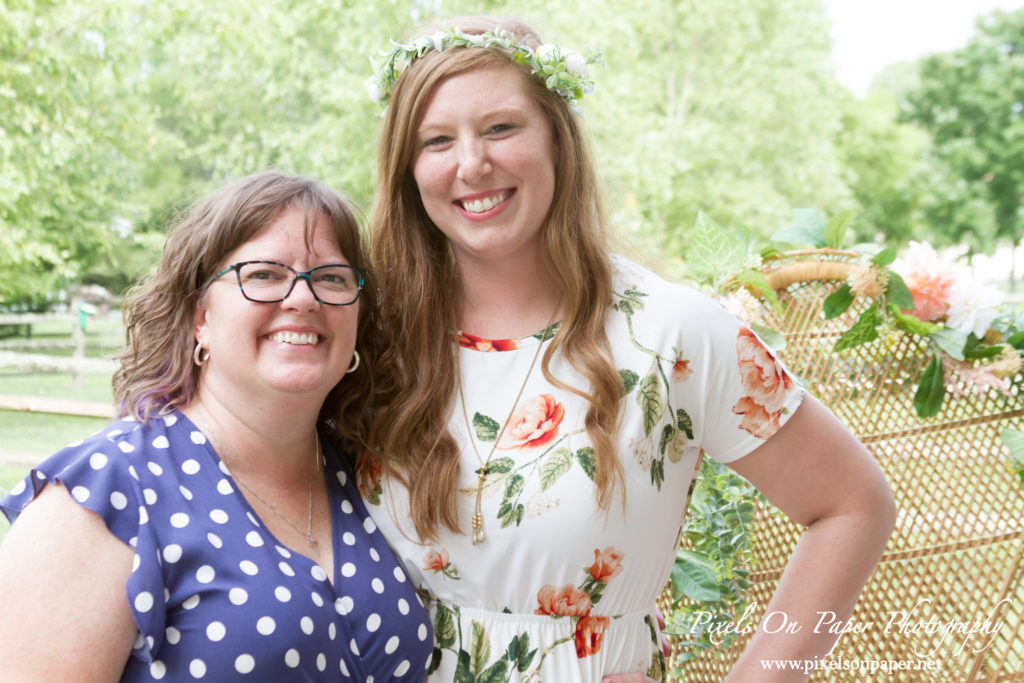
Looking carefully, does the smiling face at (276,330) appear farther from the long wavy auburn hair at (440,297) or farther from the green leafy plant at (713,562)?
the green leafy plant at (713,562)

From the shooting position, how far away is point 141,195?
13.8 m

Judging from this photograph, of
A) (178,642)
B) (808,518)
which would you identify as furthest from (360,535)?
(808,518)

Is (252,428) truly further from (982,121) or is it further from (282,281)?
(982,121)

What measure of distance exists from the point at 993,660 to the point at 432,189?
66.6 inches

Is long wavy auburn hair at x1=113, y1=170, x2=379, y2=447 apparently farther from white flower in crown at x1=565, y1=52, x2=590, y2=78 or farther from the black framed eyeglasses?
white flower in crown at x1=565, y1=52, x2=590, y2=78

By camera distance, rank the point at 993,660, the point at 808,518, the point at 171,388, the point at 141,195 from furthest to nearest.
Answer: the point at 141,195
the point at 993,660
the point at 808,518
the point at 171,388

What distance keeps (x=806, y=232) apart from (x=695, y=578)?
95 cm

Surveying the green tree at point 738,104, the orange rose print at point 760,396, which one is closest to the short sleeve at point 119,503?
the orange rose print at point 760,396

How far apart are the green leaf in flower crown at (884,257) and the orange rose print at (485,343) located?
3.14 ft

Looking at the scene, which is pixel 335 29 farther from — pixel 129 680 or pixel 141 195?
pixel 129 680

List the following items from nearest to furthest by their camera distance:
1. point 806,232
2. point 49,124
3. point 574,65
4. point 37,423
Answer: point 574,65 → point 806,232 → point 49,124 → point 37,423

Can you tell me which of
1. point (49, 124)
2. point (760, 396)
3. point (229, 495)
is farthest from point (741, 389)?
point (49, 124)

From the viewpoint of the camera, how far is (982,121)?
22.7m

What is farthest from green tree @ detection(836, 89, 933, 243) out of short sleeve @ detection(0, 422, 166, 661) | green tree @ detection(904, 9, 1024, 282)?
short sleeve @ detection(0, 422, 166, 661)
